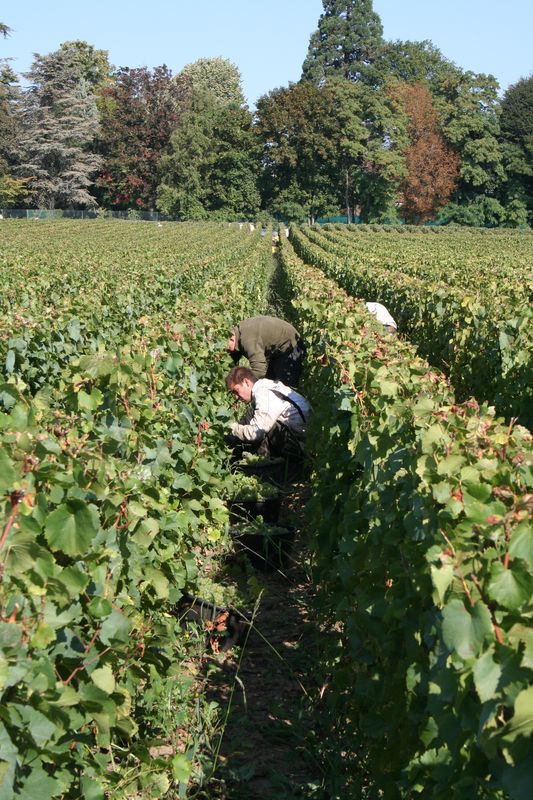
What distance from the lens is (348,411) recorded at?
5.35 m

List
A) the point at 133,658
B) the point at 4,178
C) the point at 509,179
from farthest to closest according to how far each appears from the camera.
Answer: the point at 509,179
the point at 4,178
the point at 133,658

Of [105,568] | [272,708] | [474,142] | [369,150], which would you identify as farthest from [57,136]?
[105,568]

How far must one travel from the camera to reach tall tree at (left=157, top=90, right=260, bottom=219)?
82500mm

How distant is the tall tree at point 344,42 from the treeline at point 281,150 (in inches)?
691

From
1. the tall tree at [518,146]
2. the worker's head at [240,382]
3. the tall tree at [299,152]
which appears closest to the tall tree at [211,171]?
the tall tree at [299,152]

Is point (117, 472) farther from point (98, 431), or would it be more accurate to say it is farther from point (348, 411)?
point (348, 411)

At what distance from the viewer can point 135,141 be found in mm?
85750

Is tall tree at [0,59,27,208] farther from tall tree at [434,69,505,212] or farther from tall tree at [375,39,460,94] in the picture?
tall tree at [375,39,460,94]

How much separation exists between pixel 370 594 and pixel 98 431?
53.4 inches

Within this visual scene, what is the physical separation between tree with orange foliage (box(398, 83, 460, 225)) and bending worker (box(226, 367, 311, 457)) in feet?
250

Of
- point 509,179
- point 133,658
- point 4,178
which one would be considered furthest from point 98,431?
point 509,179

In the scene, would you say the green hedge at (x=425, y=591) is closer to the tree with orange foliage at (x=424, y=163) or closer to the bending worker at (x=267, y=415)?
the bending worker at (x=267, y=415)

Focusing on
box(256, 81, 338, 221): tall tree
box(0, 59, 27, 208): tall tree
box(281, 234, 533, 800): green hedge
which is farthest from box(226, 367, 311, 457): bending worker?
box(256, 81, 338, 221): tall tree

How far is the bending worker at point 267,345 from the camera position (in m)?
9.34
